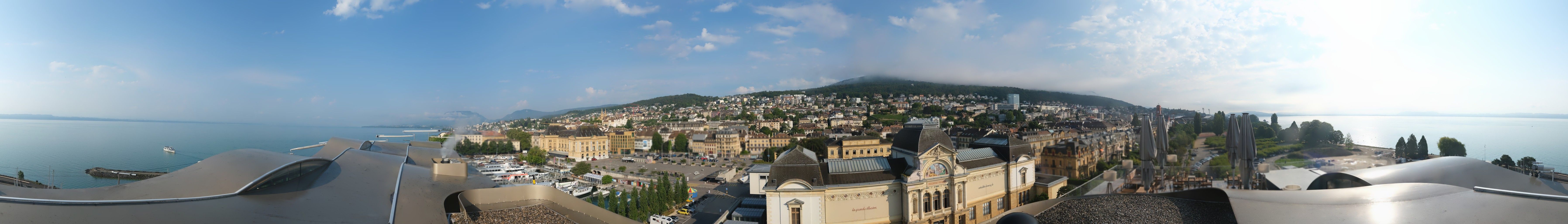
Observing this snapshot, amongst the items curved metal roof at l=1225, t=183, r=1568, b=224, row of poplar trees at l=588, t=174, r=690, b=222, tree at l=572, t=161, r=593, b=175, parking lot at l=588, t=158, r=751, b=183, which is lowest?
parking lot at l=588, t=158, r=751, b=183

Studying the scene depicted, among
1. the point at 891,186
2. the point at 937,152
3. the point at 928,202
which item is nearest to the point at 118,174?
the point at 891,186

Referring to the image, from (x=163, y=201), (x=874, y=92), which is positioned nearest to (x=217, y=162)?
(x=163, y=201)

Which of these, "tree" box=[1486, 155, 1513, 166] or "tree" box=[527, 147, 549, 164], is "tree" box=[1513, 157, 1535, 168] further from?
"tree" box=[527, 147, 549, 164]

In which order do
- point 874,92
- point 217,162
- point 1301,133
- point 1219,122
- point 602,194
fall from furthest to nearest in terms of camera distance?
point 874,92 → point 602,194 → point 1219,122 → point 1301,133 → point 217,162

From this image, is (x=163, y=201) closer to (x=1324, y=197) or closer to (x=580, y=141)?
(x=1324, y=197)

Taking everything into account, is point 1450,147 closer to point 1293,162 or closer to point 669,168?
point 1293,162

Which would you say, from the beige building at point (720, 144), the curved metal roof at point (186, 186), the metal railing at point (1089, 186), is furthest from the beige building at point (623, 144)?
the metal railing at point (1089, 186)

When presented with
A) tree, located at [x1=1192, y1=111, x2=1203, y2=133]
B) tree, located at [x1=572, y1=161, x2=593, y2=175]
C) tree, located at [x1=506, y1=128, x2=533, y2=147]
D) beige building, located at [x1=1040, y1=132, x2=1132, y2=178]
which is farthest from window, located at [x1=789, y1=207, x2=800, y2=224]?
tree, located at [x1=506, y1=128, x2=533, y2=147]
